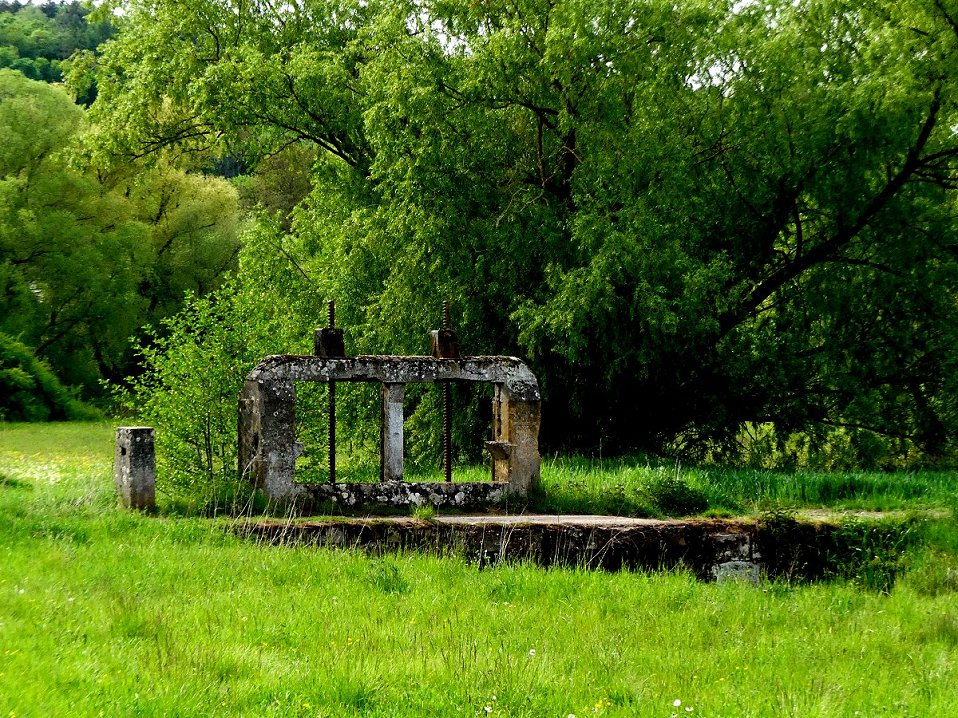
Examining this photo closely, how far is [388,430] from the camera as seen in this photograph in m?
11.5

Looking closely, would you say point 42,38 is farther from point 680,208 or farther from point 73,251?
point 680,208

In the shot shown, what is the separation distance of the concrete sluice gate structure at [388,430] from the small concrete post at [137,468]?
100 cm

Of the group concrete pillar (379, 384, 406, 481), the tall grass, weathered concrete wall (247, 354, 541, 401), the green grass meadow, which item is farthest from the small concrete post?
the tall grass

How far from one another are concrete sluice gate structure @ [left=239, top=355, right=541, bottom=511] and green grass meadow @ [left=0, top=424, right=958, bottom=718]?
105 centimetres

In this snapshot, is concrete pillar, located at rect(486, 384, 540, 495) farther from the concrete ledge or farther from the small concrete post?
the small concrete post

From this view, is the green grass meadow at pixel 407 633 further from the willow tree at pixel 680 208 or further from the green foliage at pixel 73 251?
the green foliage at pixel 73 251

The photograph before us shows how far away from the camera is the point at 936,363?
18.3 m

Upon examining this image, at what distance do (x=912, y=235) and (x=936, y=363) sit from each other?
7.60 ft

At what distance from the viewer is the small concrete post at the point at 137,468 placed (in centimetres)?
1049

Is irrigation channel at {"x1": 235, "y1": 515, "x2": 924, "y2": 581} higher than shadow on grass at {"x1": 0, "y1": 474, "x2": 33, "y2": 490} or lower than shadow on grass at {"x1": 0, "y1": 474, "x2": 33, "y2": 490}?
lower

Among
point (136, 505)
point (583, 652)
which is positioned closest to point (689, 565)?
point (583, 652)

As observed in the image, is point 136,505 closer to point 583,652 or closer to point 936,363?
point 583,652

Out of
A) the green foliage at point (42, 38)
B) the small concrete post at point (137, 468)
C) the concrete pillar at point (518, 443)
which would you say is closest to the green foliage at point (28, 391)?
the green foliage at point (42, 38)

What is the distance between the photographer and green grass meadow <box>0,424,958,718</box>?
5.74 m
